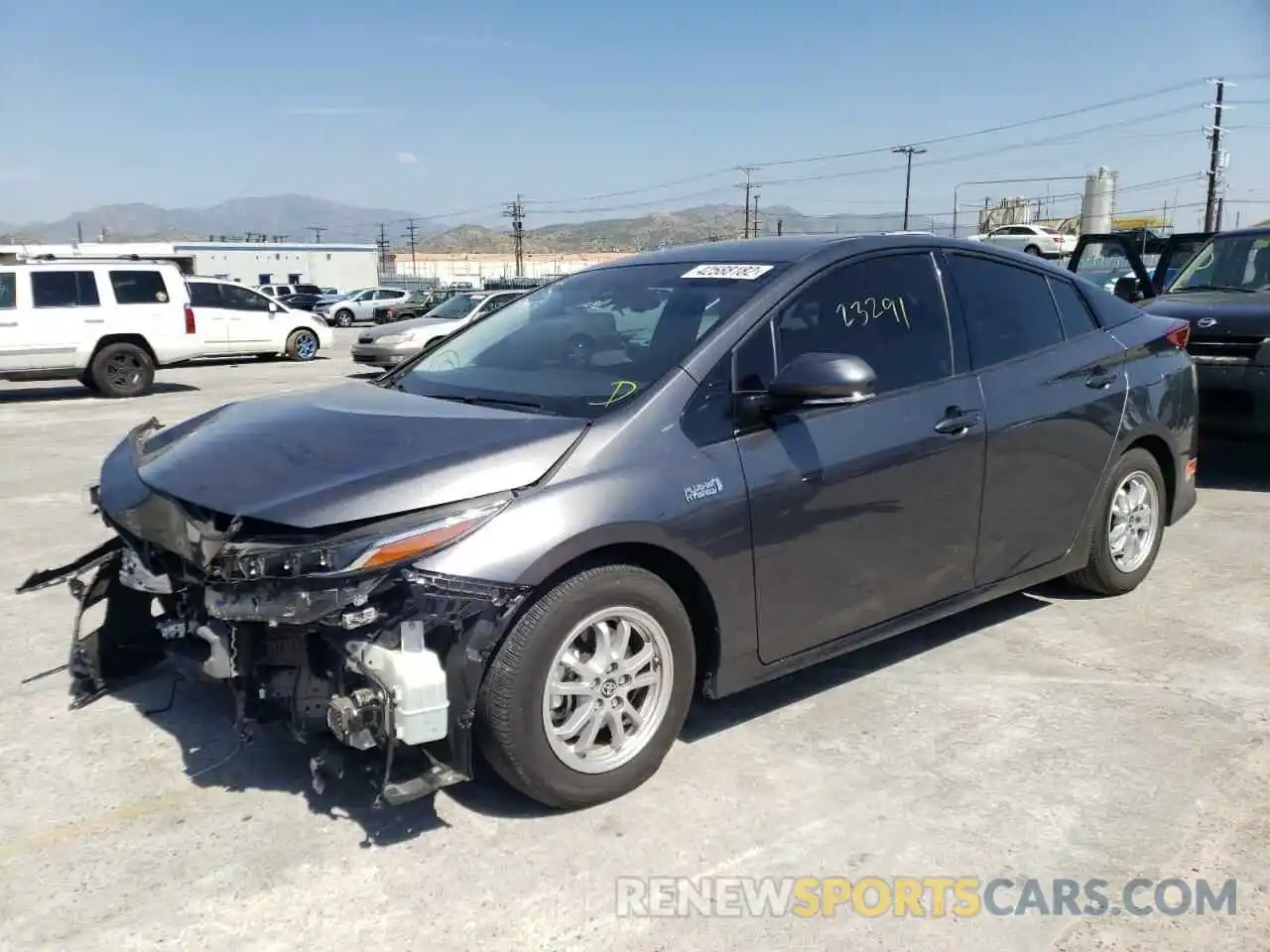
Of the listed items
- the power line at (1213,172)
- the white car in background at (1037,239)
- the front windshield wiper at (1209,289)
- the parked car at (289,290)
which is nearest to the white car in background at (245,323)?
the front windshield wiper at (1209,289)

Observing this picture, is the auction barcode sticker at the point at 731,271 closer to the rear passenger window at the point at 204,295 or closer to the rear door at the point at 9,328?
the rear door at the point at 9,328

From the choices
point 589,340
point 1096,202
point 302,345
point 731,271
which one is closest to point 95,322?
point 302,345

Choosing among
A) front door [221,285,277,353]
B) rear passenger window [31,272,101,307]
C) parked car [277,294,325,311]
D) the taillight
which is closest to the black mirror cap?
the taillight

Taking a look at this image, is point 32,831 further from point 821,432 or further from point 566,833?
point 821,432

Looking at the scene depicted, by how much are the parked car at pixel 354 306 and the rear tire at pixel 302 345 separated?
21.5 metres

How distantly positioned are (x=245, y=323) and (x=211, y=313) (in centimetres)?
68

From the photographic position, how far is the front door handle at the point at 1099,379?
4.72 metres

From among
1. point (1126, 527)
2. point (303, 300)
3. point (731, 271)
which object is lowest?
point (1126, 527)

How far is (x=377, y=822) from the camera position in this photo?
313 cm

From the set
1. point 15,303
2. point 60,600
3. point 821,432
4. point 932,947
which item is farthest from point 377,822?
point 15,303

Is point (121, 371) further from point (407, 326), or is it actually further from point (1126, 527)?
point (1126, 527)

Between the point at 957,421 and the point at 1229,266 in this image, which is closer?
the point at 957,421

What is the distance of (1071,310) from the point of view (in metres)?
4.87

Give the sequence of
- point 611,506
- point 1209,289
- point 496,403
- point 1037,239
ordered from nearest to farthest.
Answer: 1. point 611,506
2. point 496,403
3. point 1209,289
4. point 1037,239
